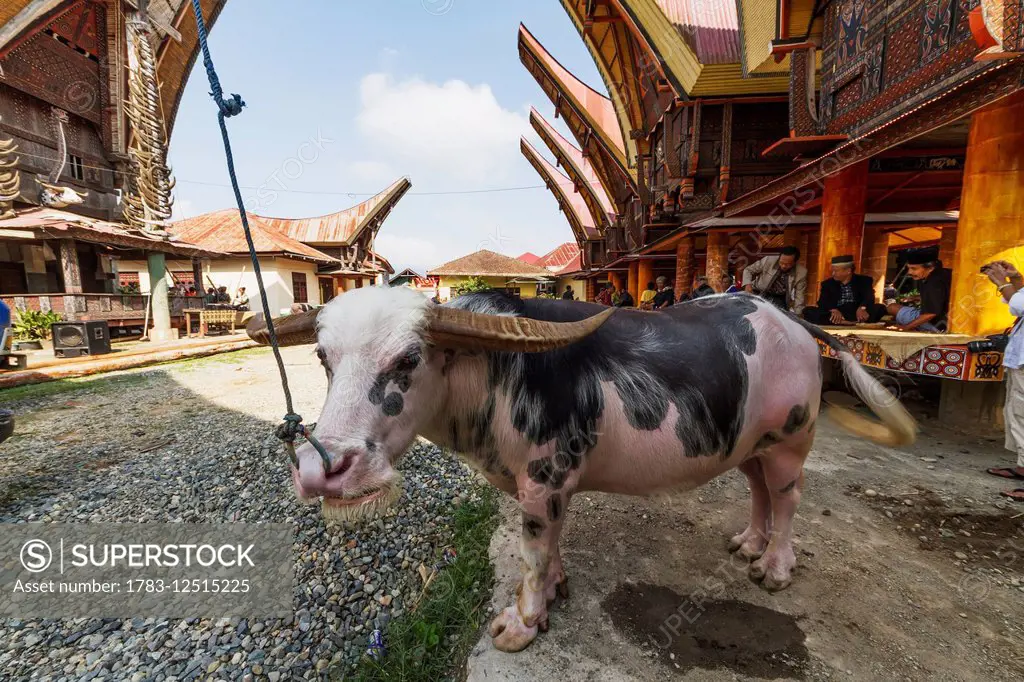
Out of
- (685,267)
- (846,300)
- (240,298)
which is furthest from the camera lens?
(240,298)

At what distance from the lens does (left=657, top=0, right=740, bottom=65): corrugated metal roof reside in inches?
360

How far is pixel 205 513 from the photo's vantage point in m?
3.36

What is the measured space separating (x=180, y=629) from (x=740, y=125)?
12908 millimetres

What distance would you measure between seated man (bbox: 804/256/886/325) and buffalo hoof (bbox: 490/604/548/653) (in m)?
6.37

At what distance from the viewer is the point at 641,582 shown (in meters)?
2.46

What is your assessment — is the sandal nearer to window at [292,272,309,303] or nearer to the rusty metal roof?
the rusty metal roof

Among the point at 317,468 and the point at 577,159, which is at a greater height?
the point at 577,159

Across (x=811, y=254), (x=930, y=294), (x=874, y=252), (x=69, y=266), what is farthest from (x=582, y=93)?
A: (x=69, y=266)

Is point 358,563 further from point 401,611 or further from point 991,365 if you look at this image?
point 991,365

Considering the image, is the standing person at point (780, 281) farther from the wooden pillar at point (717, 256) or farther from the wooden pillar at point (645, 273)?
the wooden pillar at point (645, 273)

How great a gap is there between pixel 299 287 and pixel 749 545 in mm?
26423

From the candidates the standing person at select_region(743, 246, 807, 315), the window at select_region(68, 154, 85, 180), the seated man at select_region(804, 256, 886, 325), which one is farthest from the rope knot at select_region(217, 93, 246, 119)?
the window at select_region(68, 154, 85, 180)

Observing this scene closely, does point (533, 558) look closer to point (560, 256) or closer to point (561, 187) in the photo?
point (561, 187)

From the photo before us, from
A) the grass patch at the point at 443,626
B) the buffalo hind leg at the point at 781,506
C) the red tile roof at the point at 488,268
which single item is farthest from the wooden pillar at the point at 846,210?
the red tile roof at the point at 488,268
